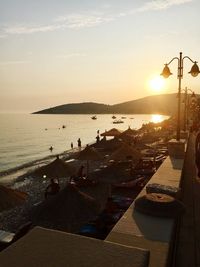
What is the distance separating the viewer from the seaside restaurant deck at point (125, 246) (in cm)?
281

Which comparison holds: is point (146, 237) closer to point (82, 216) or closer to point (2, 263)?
point (2, 263)

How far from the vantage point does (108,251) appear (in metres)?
2.98

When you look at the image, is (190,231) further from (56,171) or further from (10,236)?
(56,171)

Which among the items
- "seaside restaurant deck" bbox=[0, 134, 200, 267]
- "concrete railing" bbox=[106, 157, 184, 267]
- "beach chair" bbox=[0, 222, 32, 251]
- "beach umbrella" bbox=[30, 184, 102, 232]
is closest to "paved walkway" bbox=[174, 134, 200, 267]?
"seaside restaurant deck" bbox=[0, 134, 200, 267]

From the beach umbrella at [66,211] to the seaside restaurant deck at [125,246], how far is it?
2.65 metres

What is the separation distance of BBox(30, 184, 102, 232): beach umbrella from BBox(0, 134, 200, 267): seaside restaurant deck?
2655 mm

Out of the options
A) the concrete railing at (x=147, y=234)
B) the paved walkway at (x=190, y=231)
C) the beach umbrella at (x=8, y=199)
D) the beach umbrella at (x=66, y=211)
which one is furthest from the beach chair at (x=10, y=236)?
the concrete railing at (x=147, y=234)

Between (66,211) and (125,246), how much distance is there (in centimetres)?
864

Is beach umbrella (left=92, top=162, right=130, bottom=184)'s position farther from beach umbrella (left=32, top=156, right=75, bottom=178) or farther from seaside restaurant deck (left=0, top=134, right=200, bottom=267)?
seaside restaurant deck (left=0, top=134, right=200, bottom=267)

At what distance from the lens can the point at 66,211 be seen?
37.7 ft

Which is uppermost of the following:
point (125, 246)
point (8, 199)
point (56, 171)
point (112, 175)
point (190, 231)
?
point (125, 246)

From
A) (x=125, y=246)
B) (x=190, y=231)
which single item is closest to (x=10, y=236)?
(x=190, y=231)

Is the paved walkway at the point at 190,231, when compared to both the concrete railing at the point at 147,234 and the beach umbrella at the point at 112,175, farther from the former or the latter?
the beach umbrella at the point at 112,175

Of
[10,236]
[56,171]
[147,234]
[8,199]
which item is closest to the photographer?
[147,234]
